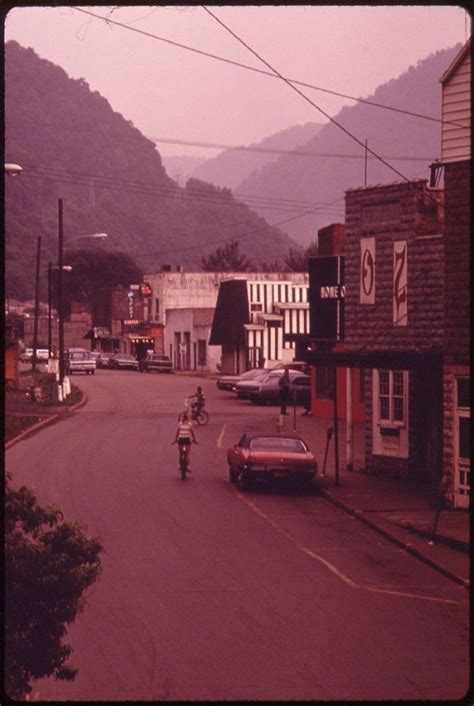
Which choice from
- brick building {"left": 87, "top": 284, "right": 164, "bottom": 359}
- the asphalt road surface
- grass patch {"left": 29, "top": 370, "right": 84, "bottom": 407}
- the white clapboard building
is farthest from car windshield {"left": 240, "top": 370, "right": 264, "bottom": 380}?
brick building {"left": 87, "top": 284, "right": 164, "bottom": 359}

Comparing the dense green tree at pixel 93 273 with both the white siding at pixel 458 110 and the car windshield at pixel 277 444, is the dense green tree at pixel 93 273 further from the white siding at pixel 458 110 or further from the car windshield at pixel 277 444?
the white siding at pixel 458 110

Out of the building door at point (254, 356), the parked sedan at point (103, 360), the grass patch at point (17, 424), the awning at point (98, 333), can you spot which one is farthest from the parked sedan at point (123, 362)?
the grass patch at point (17, 424)

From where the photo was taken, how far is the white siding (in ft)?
83.5

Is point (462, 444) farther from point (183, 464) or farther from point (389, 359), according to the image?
point (183, 464)

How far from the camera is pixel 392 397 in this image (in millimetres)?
33281

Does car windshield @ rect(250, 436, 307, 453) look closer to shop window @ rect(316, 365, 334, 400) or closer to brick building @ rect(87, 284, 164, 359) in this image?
shop window @ rect(316, 365, 334, 400)

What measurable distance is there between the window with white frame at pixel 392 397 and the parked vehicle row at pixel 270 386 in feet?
70.2

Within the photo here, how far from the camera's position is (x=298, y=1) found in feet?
28.9

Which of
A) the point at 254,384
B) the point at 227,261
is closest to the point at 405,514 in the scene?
the point at 254,384

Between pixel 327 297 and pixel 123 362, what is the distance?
57.8m

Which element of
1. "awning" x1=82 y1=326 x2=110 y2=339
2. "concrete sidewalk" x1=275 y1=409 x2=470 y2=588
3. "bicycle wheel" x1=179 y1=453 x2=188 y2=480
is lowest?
"concrete sidewalk" x1=275 y1=409 x2=470 y2=588

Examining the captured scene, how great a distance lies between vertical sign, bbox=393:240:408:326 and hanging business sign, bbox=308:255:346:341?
8.12 meters

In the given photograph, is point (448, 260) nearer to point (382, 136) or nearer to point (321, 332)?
point (321, 332)

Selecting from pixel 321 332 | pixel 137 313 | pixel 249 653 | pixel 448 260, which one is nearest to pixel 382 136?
pixel 137 313
